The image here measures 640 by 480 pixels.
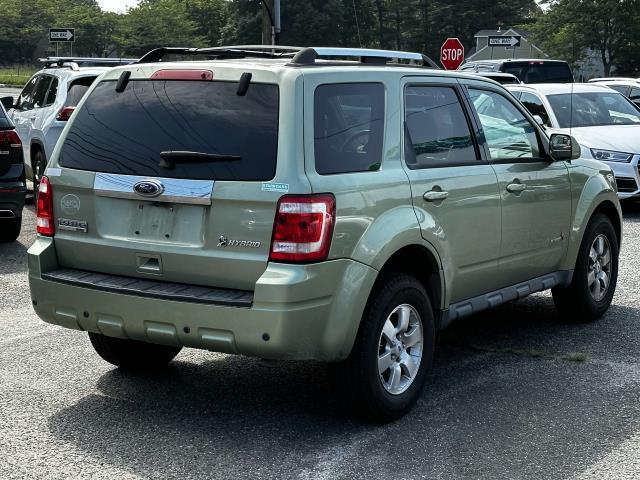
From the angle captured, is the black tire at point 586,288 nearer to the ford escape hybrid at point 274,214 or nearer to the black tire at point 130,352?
the ford escape hybrid at point 274,214

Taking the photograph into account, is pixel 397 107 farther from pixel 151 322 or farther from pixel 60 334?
pixel 60 334

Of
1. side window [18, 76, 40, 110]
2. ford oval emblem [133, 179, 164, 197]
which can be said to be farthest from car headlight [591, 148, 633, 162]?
ford oval emblem [133, 179, 164, 197]

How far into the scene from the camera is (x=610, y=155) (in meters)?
14.0

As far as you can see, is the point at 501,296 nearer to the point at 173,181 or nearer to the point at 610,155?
the point at 173,181

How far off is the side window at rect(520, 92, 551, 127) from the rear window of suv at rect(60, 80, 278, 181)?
10.1m

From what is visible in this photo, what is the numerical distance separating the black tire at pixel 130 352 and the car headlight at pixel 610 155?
896 cm

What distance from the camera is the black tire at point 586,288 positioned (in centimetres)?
758

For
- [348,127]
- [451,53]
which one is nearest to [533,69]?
[451,53]

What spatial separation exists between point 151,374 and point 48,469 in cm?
155

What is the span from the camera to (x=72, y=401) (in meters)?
5.82

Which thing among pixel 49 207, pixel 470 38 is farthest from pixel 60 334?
pixel 470 38

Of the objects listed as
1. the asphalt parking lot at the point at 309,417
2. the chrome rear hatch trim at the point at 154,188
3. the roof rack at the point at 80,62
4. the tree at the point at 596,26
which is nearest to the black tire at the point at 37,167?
the roof rack at the point at 80,62

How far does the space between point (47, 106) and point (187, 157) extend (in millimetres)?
9780

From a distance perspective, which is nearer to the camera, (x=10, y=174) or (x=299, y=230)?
(x=299, y=230)
